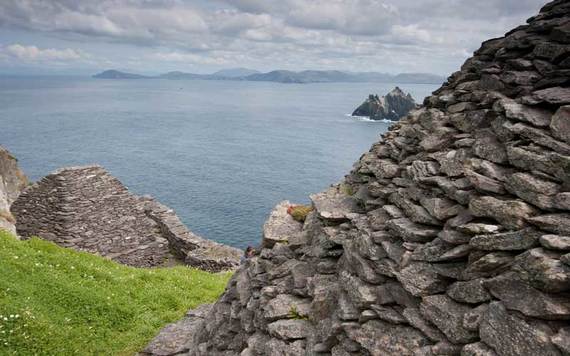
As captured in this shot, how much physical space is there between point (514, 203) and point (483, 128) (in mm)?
2871

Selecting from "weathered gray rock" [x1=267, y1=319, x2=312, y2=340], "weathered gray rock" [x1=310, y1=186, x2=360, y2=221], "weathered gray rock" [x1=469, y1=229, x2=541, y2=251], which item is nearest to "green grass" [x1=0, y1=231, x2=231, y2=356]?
Result: "weathered gray rock" [x1=267, y1=319, x2=312, y2=340]

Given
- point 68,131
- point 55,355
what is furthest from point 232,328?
point 68,131

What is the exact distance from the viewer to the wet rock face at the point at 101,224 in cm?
3622

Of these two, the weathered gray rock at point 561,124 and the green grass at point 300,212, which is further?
the green grass at point 300,212

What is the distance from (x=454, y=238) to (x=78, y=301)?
1701cm

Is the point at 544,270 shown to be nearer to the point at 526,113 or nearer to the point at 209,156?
the point at 526,113

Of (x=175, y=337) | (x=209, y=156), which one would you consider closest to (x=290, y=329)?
(x=175, y=337)

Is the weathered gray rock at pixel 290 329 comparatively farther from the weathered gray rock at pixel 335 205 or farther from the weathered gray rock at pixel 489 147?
the weathered gray rock at pixel 489 147

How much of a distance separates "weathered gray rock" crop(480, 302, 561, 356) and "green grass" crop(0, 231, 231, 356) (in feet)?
48.6

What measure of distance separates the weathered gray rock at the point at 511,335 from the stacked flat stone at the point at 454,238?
0.02 m

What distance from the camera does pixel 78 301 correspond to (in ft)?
67.9

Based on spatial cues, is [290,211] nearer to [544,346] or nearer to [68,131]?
[544,346]

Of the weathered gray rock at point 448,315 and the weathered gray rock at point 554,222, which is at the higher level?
the weathered gray rock at point 554,222

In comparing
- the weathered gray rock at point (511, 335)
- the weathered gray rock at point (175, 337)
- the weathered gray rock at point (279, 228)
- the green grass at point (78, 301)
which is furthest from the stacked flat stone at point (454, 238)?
the green grass at point (78, 301)
